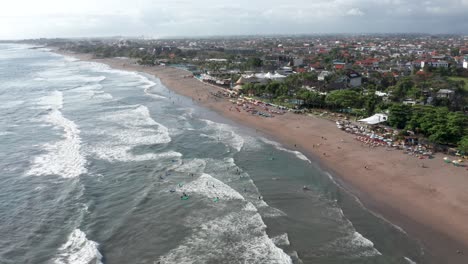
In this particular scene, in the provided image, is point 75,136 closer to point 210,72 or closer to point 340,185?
point 340,185

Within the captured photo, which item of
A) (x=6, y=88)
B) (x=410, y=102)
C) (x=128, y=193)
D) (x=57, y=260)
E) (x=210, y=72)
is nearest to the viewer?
(x=57, y=260)

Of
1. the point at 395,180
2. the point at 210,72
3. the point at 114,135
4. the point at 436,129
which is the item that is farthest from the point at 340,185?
the point at 210,72

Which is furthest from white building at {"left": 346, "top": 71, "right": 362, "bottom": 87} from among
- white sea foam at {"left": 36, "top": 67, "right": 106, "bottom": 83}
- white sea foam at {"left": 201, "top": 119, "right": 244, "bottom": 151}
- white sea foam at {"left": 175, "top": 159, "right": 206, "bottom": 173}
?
white sea foam at {"left": 36, "top": 67, "right": 106, "bottom": 83}

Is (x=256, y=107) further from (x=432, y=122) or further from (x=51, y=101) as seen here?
(x=51, y=101)

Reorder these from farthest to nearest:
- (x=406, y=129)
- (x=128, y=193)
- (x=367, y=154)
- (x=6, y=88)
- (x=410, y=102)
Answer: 1. (x=6, y=88)
2. (x=410, y=102)
3. (x=406, y=129)
4. (x=367, y=154)
5. (x=128, y=193)

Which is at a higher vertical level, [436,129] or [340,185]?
[436,129]

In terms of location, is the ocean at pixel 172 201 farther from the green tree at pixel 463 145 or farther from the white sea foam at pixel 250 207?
the green tree at pixel 463 145
